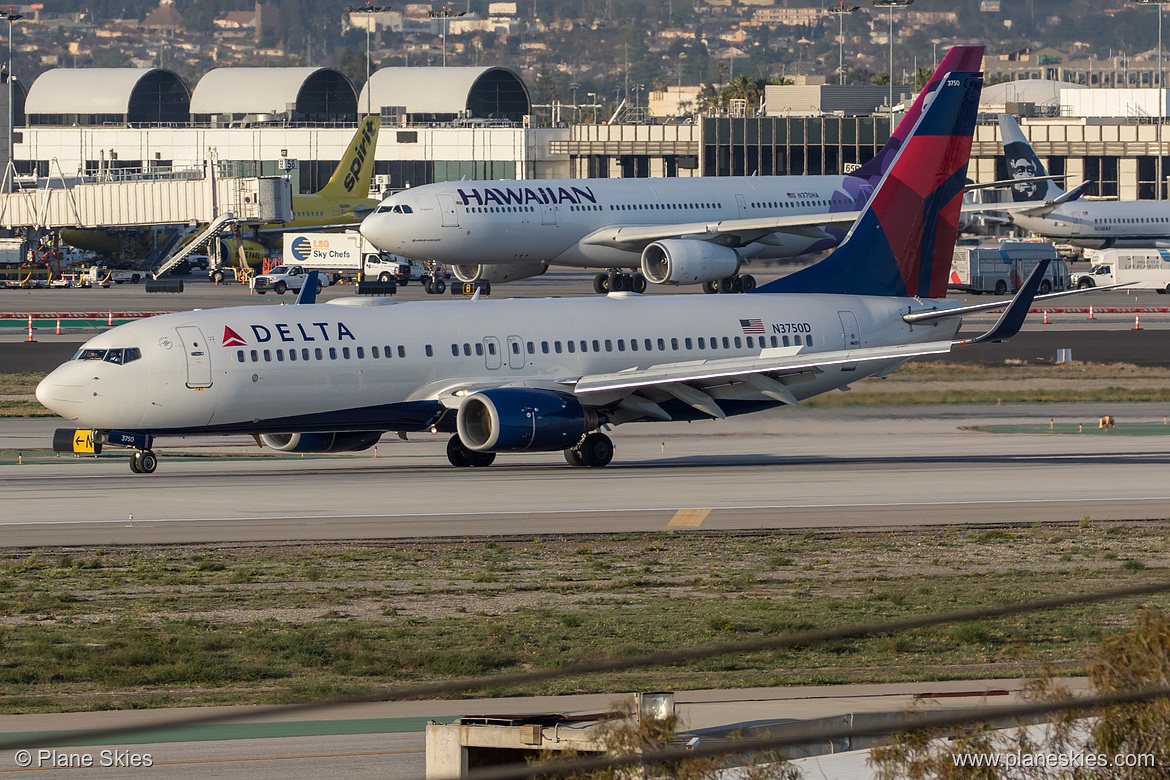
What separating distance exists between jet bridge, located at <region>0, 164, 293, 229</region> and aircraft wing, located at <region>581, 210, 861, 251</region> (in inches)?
1637

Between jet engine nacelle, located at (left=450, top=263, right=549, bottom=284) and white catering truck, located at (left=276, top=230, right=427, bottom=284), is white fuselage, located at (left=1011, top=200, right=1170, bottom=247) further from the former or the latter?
jet engine nacelle, located at (left=450, top=263, right=549, bottom=284)

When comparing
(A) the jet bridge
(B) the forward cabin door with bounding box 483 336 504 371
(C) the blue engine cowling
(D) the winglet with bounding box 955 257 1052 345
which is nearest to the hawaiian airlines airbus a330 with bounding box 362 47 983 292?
(A) the jet bridge

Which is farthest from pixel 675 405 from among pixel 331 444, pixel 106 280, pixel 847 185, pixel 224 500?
pixel 106 280

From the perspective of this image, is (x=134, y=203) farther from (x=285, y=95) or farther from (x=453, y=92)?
(x=453, y=92)

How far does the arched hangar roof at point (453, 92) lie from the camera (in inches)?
7195

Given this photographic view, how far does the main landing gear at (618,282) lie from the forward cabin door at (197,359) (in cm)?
5125

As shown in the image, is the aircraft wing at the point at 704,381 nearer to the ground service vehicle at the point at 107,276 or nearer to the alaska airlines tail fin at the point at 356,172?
the ground service vehicle at the point at 107,276

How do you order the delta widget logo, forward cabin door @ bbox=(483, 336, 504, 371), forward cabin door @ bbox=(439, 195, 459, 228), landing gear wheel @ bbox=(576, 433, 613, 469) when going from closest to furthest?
forward cabin door @ bbox=(483, 336, 504, 371)
landing gear wheel @ bbox=(576, 433, 613, 469)
forward cabin door @ bbox=(439, 195, 459, 228)
the delta widget logo

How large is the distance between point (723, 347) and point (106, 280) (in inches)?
3277

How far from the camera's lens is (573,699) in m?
19.5

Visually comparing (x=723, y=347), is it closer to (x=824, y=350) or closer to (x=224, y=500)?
(x=824, y=350)

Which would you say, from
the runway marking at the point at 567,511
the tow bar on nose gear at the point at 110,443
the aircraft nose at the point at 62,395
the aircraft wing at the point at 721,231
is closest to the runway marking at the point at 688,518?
the runway marking at the point at 567,511

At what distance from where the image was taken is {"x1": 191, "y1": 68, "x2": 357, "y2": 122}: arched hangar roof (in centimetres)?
18488

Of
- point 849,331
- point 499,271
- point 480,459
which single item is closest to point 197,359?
point 480,459
